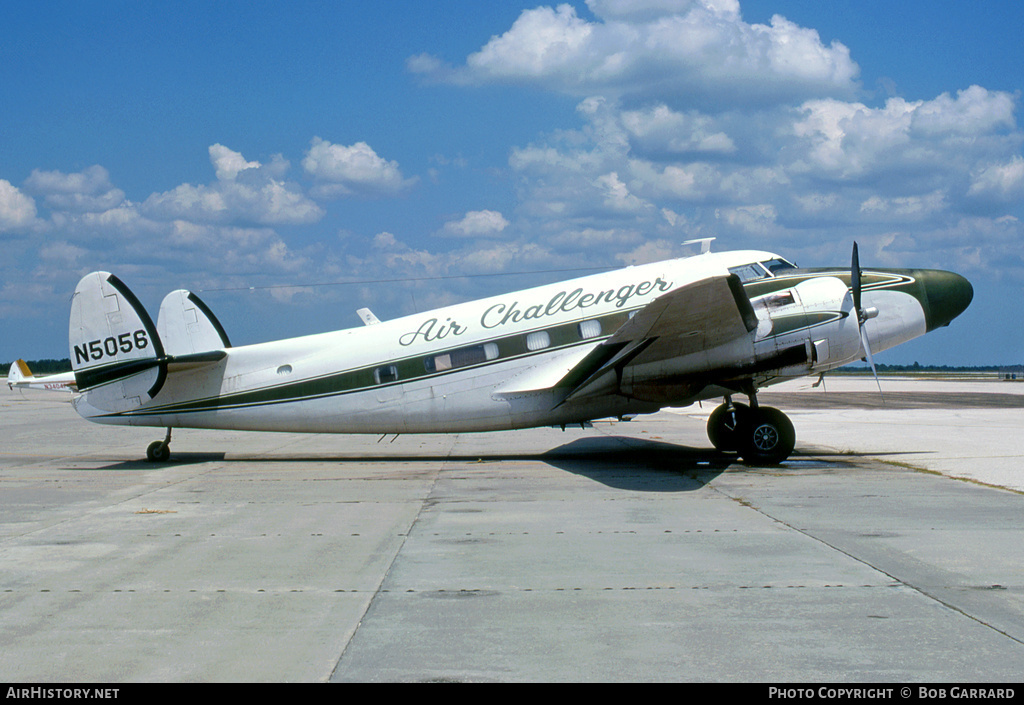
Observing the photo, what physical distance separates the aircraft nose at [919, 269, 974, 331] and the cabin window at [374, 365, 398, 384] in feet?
33.3

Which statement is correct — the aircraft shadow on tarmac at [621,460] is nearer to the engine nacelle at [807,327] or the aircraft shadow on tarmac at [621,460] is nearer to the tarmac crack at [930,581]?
the engine nacelle at [807,327]

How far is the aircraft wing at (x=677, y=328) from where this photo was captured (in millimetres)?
12125

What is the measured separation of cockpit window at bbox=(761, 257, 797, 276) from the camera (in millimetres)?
15227

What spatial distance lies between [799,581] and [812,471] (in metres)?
7.72

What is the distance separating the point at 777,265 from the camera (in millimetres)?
15359

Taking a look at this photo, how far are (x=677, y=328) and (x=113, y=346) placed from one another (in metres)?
10.9

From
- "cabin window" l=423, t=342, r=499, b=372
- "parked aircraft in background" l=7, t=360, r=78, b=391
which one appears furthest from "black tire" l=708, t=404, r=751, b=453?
"parked aircraft in background" l=7, t=360, r=78, b=391

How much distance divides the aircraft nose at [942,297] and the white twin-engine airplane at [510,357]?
0.08 ft

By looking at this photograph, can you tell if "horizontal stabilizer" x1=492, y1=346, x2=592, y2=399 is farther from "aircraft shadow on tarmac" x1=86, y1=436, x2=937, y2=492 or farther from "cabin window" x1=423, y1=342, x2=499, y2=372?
"aircraft shadow on tarmac" x1=86, y1=436, x2=937, y2=492

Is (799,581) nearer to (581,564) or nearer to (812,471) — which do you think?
(581,564)

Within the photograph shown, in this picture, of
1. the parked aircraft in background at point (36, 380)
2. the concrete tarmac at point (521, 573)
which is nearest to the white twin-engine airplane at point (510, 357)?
the concrete tarmac at point (521, 573)

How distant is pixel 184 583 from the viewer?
6547 mm

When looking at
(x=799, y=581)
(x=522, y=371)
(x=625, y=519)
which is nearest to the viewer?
(x=799, y=581)
